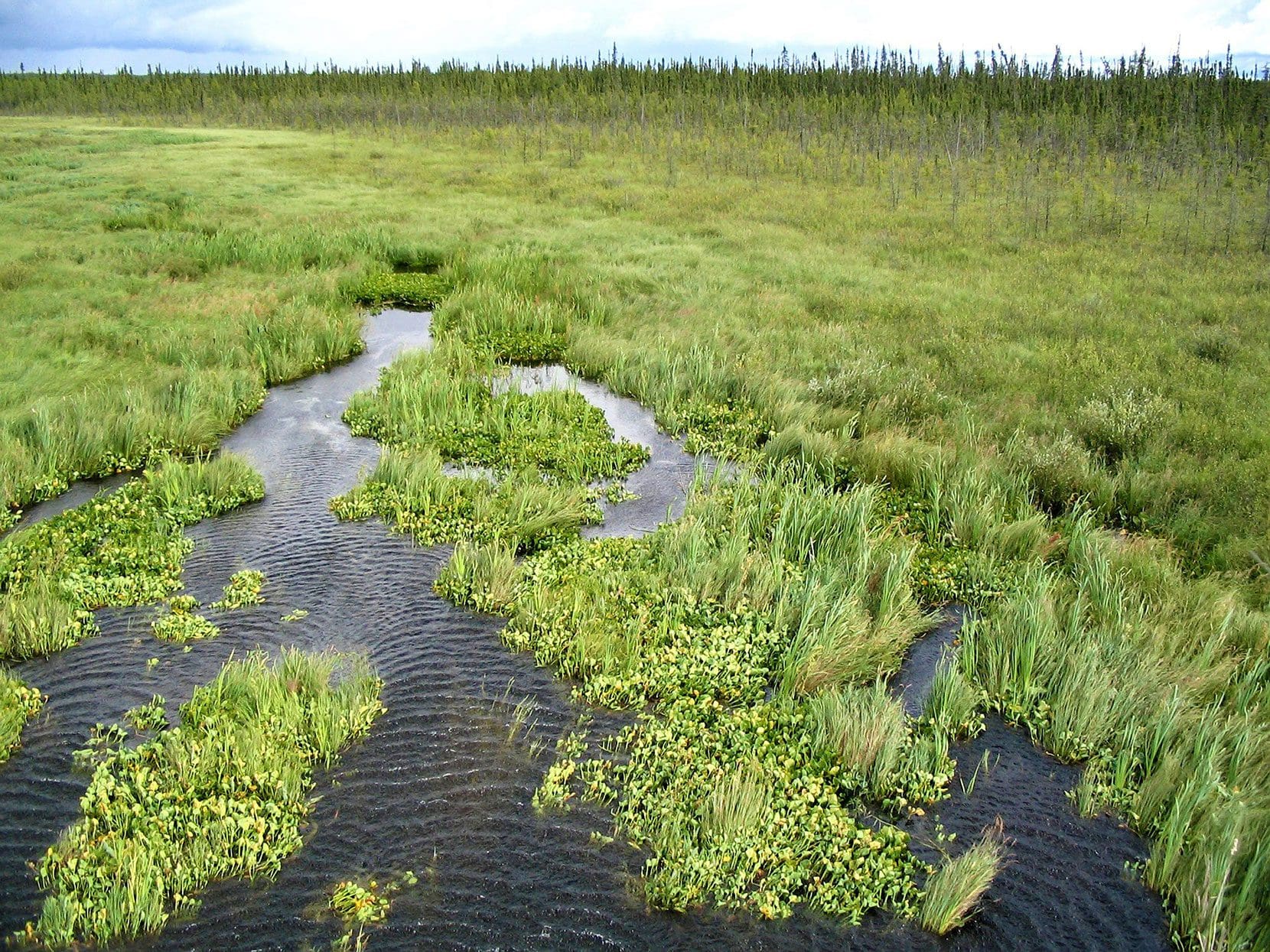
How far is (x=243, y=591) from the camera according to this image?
9070mm

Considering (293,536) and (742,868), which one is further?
(293,536)

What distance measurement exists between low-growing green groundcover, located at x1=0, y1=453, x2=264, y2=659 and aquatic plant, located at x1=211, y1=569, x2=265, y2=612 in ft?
1.97

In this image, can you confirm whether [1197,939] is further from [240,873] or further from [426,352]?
[426,352]

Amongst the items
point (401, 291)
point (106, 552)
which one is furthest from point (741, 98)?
point (106, 552)

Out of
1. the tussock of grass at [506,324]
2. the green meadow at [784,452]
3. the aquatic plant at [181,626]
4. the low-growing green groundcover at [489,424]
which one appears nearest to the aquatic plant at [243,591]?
the aquatic plant at [181,626]

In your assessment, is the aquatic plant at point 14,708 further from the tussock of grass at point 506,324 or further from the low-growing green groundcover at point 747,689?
the tussock of grass at point 506,324

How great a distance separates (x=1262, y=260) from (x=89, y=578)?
26.8 meters

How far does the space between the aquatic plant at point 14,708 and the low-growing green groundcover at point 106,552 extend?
1.96 ft

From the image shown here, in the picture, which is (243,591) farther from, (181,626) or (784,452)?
(784,452)

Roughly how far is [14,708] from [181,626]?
1574 millimetres

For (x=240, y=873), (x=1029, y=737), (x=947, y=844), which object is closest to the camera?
(x=240, y=873)

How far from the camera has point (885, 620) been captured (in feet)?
28.1

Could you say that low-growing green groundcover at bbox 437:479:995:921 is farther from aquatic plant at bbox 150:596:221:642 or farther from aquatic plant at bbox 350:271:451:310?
aquatic plant at bbox 350:271:451:310

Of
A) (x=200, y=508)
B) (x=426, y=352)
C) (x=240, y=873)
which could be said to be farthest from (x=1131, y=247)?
(x=240, y=873)
